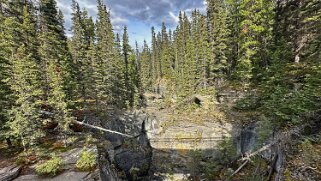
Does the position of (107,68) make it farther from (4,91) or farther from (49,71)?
(4,91)

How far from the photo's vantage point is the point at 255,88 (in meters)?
23.6

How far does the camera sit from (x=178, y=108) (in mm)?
31312

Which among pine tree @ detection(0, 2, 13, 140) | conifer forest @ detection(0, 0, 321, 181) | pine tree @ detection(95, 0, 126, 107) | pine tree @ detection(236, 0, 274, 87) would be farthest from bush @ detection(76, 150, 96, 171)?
pine tree @ detection(95, 0, 126, 107)

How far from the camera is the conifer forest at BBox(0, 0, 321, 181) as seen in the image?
11453mm

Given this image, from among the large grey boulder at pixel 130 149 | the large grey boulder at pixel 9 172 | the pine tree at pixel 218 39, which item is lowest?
the large grey boulder at pixel 130 149

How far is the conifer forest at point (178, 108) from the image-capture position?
11.5 m

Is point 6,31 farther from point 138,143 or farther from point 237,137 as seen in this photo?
point 237,137

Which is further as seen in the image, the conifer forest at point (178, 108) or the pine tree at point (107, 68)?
the pine tree at point (107, 68)

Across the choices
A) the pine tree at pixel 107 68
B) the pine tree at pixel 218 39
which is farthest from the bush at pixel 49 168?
the pine tree at pixel 218 39

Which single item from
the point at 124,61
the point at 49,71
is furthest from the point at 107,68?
the point at 49,71

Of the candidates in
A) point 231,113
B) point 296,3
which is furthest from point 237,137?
A: point 296,3

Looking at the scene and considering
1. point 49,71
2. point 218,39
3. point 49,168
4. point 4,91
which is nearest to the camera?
point 49,168

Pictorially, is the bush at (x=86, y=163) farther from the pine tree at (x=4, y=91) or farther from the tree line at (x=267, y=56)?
the tree line at (x=267, y=56)

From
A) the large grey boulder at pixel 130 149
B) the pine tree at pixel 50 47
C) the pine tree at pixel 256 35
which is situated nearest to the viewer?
the pine tree at pixel 50 47
